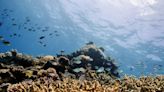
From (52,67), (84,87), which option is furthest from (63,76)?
(84,87)

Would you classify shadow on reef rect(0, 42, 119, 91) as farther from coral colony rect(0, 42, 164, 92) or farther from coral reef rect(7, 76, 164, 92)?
coral reef rect(7, 76, 164, 92)

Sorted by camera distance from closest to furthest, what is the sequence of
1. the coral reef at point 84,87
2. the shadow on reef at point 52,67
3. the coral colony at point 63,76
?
the coral reef at point 84,87, the coral colony at point 63,76, the shadow on reef at point 52,67

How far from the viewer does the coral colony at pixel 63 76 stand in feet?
24.6

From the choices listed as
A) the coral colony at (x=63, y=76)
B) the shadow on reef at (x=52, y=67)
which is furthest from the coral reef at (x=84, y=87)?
the shadow on reef at (x=52, y=67)

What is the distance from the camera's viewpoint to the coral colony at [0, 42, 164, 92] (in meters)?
7.50

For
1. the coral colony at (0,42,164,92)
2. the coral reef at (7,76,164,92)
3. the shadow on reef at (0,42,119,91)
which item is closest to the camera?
the coral reef at (7,76,164,92)

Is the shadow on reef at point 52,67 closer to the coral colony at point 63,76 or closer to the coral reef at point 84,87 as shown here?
the coral colony at point 63,76

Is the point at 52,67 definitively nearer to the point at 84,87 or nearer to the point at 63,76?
the point at 63,76

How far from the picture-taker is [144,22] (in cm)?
3053

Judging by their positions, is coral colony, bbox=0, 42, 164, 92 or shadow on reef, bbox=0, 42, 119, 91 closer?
coral colony, bbox=0, 42, 164, 92

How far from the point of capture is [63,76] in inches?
440

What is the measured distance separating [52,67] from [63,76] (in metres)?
0.77

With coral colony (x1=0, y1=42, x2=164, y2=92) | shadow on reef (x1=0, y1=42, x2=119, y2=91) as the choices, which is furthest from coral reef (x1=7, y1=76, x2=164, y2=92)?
shadow on reef (x1=0, y1=42, x2=119, y2=91)

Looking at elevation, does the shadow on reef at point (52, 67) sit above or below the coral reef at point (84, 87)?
above
